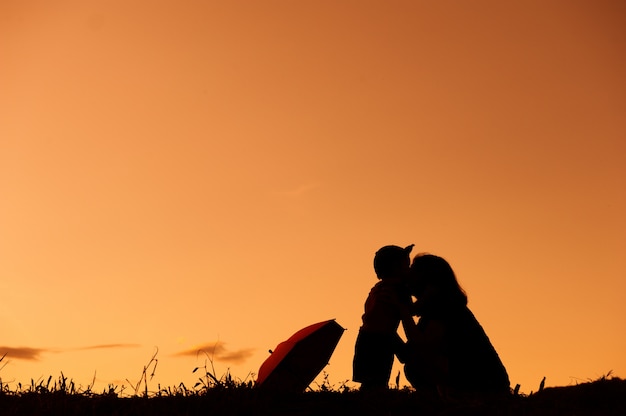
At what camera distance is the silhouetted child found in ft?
26.5

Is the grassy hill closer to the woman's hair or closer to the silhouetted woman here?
the silhouetted woman

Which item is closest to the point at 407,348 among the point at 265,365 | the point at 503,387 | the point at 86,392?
the point at 503,387

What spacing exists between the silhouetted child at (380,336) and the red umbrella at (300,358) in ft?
1.40

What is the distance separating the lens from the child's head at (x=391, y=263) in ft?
27.9

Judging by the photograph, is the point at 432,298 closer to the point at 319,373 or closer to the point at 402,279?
the point at 402,279

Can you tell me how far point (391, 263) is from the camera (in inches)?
335

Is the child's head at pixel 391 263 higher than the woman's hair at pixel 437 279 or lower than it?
higher

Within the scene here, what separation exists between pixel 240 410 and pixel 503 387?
3100mm

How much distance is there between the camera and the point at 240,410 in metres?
6.10

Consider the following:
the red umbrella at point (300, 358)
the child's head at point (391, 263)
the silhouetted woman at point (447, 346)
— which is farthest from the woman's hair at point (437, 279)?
the red umbrella at point (300, 358)

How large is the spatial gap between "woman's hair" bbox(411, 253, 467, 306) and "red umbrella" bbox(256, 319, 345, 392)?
3.82ft

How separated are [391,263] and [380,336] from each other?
3.14 ft

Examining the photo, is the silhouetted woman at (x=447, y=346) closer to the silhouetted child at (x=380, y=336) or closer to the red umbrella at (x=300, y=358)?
the silhouetted child at (x=380, y=336)

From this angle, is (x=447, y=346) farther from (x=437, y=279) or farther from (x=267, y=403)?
(x=267, y=403)
